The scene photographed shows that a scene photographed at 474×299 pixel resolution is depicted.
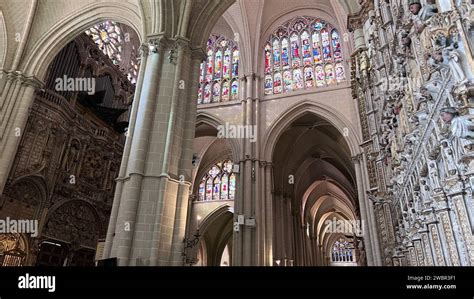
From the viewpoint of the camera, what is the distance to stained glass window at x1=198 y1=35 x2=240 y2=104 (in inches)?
717

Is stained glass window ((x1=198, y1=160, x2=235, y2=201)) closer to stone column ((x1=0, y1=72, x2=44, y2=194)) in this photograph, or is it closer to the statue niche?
stone column ((x1=0, y1=72, x2=44, y2=194))

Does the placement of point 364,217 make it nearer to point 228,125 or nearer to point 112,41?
point 228,125

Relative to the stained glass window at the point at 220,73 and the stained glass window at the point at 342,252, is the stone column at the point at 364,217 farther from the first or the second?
the stained glass window at the point at 342,252

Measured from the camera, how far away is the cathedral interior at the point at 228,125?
4.69 metres

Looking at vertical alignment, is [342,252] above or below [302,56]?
below

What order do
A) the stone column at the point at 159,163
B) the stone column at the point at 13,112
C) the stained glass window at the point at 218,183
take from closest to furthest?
the stone column at the point at 159,163 < the stone column at the point at 13,112 < the stained glass window at the point at 218,183

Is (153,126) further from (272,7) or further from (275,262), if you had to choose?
(272,7)

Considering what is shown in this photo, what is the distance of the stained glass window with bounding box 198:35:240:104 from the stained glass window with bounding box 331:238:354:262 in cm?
2989

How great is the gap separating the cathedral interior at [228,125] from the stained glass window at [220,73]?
0.29 ft

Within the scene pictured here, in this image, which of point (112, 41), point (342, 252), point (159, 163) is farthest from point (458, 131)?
point (342, 252)

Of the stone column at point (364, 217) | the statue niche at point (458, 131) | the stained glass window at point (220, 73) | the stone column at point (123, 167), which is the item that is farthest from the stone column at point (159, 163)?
the stained glass window at point (220, 73)

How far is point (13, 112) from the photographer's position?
35.7 feet

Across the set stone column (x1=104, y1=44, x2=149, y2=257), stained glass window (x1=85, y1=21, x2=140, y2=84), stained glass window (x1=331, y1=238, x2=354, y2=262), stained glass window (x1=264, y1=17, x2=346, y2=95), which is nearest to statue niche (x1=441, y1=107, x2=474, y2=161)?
stone column (x1=104, y1=44, x2=149, y2=257)

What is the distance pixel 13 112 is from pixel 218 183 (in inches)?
514
